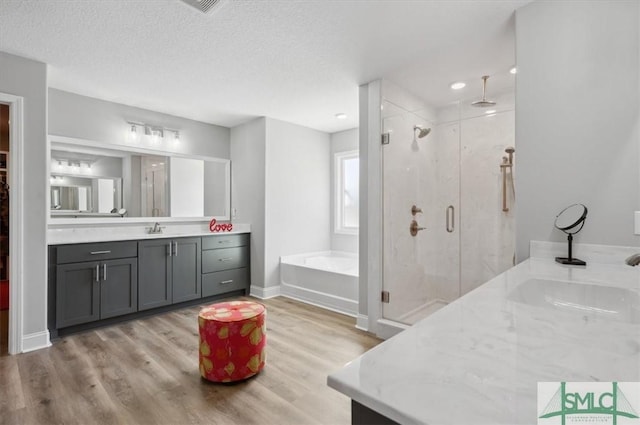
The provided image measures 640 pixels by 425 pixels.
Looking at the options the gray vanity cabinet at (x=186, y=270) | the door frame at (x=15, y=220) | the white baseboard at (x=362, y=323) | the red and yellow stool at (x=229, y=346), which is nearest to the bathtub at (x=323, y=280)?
the white baseboard at (x=362, y=323)

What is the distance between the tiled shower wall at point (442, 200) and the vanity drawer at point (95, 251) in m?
2.56

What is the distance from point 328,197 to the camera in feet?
16.6

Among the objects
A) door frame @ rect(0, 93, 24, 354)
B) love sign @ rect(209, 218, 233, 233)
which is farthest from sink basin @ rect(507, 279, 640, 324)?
love sign @ rect(209, 218, 233, 233)

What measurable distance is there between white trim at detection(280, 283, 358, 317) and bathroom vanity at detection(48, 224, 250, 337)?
65 centimetres

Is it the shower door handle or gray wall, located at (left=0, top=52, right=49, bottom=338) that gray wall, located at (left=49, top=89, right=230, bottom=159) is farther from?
the shower door handle

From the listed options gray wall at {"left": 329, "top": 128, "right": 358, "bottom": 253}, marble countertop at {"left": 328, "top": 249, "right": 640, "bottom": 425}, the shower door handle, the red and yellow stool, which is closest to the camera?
marble countertop at {"left": 328, "top": 249, "right": 640, "bottom": 425}

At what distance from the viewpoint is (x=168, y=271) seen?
3600 mm

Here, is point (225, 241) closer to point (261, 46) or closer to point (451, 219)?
point (261, 46)

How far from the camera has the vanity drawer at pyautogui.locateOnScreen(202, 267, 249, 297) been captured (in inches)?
156

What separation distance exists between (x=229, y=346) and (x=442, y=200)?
9.14 feet

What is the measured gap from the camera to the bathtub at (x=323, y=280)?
361cm

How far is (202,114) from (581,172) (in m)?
3.91

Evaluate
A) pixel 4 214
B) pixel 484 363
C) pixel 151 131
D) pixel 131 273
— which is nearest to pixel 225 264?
pixel 131 273

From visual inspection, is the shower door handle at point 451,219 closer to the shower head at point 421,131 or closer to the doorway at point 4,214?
Answer: the shower head at point 421,131
